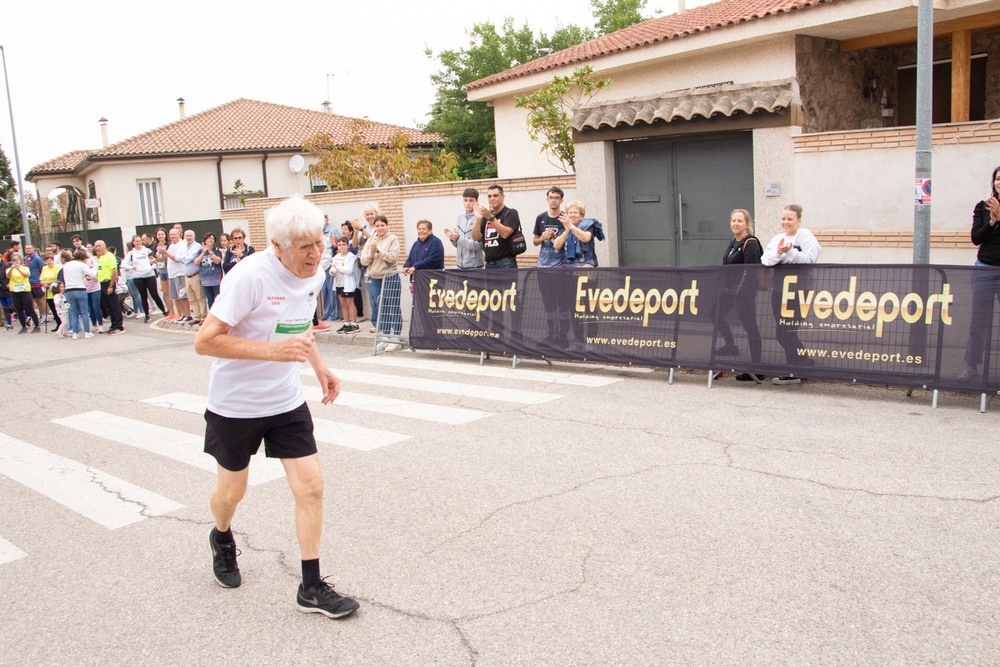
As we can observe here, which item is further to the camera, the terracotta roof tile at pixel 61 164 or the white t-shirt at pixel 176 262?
the terracotta roof tile at pixel 61 164

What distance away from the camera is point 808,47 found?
1512cm

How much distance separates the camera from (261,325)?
4082 mm

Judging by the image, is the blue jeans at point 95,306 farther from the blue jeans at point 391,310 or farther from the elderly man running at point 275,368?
the elderly man running at point 275,368

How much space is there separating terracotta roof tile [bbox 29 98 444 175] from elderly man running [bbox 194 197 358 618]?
33055 millimetres

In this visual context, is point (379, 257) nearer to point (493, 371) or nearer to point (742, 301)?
point (493, 371)

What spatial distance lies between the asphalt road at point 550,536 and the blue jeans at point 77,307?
9.35 metres

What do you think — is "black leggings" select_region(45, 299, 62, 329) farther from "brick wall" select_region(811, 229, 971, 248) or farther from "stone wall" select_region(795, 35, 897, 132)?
"stone wall" select_region(795, 35, 897, 132)

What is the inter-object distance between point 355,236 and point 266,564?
37.0 ft

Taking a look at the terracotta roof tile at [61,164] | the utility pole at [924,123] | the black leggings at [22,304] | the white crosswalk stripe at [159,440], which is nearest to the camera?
the white crosswalk stripe at [159,440]

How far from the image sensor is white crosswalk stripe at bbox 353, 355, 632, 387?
954 cm

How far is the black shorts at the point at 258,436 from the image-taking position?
163 inches

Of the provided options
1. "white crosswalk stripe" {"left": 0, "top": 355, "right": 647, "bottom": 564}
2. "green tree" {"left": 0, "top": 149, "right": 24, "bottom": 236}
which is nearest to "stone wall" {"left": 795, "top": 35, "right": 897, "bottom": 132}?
"white crosswalk stripe" {"left": 0, "top": 355, "right": 647, "bottom": 564}

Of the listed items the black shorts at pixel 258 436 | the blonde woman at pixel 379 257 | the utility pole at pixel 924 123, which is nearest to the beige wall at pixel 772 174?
the utility pole at pixel 924 123

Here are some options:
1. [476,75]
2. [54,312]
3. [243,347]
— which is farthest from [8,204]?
[243,347]
